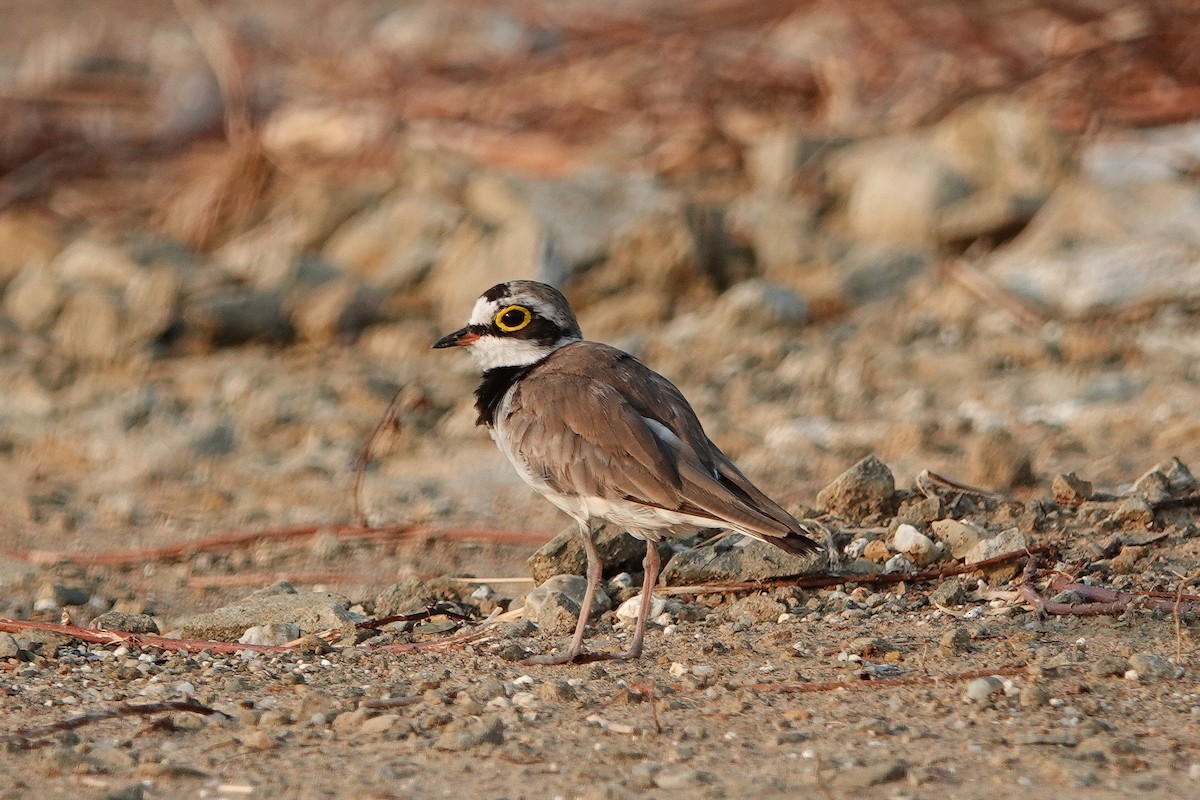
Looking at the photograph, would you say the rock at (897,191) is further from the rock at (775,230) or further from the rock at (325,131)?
the rock at (325,131)

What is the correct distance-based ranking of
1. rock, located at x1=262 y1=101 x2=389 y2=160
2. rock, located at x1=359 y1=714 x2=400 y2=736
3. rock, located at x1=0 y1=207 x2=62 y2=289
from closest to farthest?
rock, located at x1=359 y1=714 x2=400 y2=736
rock, located at x1=0 y1=207 x2=62 y2=289
rock, located at x1=262 y1=101 x2=389 y2=160

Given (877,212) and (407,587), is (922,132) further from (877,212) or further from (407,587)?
(407,587)

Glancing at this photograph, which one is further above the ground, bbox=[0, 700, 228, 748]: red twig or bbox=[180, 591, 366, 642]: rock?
bbox=[0, 700, 228, 748]: red twig

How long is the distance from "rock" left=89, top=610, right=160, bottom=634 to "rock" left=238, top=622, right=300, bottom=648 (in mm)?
342

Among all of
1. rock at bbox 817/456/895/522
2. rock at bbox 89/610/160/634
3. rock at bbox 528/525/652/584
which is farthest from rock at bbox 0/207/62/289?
rock at bbox 817/456/895/522

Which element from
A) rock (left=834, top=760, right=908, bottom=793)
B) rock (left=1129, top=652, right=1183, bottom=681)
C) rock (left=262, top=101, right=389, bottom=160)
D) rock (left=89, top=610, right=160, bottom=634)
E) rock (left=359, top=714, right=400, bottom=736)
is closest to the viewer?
rock (left=834, top=760, right=908, bottom=793)

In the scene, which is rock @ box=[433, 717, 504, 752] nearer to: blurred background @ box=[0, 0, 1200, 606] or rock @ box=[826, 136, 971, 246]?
blurred background @ box=[0, 0, 1200, 606]

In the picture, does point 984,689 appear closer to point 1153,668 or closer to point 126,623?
point 1153,668

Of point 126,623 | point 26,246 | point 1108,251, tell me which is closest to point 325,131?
point 26,246

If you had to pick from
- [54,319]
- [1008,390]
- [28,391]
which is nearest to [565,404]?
[1008,390]

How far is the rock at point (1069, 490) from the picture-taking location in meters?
5.51

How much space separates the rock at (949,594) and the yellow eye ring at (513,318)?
5.26 feet

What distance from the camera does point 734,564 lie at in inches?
201

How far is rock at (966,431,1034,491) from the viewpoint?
6.07 meters
